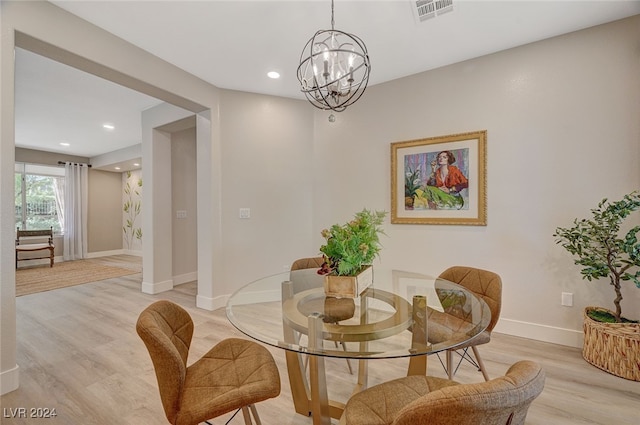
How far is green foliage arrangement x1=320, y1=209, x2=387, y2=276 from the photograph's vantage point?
1537 millimetres

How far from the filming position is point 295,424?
63.4 inches

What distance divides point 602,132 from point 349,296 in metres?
2.58

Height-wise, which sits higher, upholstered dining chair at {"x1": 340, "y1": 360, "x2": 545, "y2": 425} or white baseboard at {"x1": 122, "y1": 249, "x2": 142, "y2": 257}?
upholstered dining chair at {"x1": 340, "y1": 360, "x2": 545, "y2": 425}

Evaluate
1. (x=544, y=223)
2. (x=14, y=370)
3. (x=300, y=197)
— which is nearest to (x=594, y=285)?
(x=544, y=223)

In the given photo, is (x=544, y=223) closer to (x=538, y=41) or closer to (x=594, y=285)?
(x=594, y=285)

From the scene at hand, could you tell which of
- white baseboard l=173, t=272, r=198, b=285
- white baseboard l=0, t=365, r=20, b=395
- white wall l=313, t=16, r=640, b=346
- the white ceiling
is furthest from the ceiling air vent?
white baseboard l=173, t=272, r=198, b=285

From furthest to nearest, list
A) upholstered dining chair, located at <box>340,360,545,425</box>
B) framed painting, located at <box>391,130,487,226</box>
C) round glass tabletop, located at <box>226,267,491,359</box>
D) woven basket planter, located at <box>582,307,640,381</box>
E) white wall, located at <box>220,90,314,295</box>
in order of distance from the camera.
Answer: white wall, located at <box>220,90,314,295</box> → framed painting, located at <box>391,130,487,226</box> → woven basket planter, located at <box>582,307,640,381</box> → round glass tabletop, located at <box>226,267,491,359</box> → upholstered dining chair, located at <box>340,360,545,425</box>

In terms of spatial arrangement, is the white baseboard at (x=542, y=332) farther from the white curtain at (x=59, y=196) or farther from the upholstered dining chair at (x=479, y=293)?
the white curtain at (x=59, y=196)

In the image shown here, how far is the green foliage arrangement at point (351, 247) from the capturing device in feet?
5.04

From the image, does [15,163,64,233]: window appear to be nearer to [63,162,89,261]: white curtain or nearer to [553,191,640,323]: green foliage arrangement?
[63,162,89,261]: white curtain

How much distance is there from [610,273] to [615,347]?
0.59 metres

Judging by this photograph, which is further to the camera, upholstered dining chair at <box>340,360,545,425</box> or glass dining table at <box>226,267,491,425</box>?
glass dining table at <box>226,267,491,425</box>

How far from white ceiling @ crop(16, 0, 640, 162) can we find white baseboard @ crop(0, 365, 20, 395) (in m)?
2.59

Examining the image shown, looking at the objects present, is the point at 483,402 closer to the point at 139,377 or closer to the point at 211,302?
the point at 139,377
